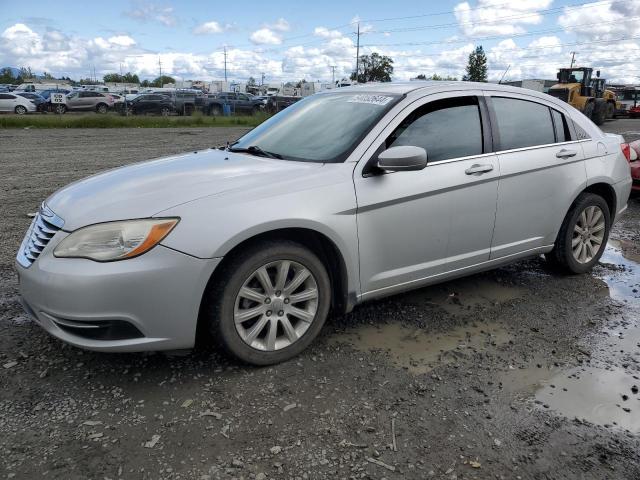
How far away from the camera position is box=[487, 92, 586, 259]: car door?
401 centimetres

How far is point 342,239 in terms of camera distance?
323 centimetres

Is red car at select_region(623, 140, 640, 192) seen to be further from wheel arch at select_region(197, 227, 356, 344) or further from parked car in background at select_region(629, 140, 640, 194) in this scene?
wheel arch at select_region(197, 227, 356, 344)

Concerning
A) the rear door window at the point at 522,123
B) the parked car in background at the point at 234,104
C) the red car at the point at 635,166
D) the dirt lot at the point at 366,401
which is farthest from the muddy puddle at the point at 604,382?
the parked car in background at the point at 234,104

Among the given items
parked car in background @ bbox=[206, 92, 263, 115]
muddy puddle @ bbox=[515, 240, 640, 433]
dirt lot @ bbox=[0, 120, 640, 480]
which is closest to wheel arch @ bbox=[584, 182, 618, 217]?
dirt lot @ bbox=[0, 120, 640, 480]

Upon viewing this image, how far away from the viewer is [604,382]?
3.11m

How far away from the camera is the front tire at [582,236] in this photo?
455 cm

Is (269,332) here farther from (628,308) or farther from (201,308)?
(628,308)

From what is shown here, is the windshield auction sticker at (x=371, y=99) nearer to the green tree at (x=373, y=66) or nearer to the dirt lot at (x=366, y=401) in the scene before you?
the dirt lot at (x=366, y=401)

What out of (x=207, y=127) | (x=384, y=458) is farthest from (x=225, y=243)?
(x=207, y=127)

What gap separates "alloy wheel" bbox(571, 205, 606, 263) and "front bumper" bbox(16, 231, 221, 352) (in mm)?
3307

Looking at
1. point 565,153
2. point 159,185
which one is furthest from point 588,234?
point 159,185

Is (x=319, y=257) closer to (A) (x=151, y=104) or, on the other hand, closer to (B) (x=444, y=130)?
(B) (x=444, y=130)

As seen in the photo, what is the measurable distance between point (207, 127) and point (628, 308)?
76.2 ft

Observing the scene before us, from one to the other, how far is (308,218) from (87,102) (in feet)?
121
